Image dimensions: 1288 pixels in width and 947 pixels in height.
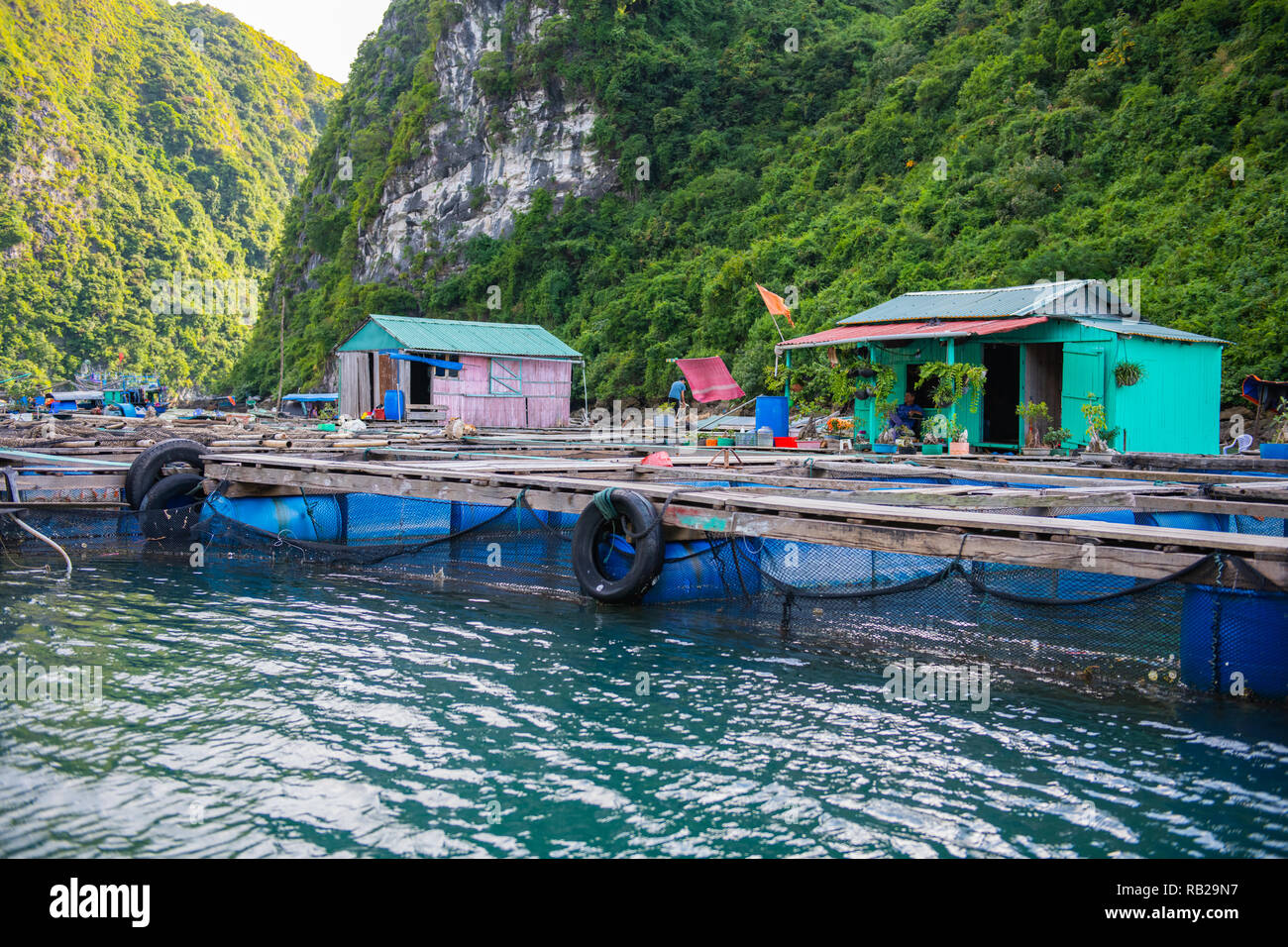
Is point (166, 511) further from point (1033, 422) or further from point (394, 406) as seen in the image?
point (394, 406)

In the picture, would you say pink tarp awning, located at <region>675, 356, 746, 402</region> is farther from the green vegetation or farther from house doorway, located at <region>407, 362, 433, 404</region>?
the green vegetation

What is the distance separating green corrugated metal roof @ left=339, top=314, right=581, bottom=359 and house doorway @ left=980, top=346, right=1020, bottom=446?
15.1m

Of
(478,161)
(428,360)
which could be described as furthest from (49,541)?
(478,161)

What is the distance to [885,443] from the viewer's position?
18344 mm

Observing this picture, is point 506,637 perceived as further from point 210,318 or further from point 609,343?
point 210,318

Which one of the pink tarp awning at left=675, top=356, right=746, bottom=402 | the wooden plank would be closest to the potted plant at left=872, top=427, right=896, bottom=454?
the pink tarp awning at left=675, top=356, right=746, bottom=402

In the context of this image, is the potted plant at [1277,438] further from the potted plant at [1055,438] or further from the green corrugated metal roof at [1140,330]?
the potted plant at [1055,438]

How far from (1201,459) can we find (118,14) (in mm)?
135860

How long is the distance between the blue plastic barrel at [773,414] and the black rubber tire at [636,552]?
482 inches

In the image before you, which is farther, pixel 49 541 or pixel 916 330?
pixel 916 330

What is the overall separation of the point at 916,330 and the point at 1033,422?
115 inches
